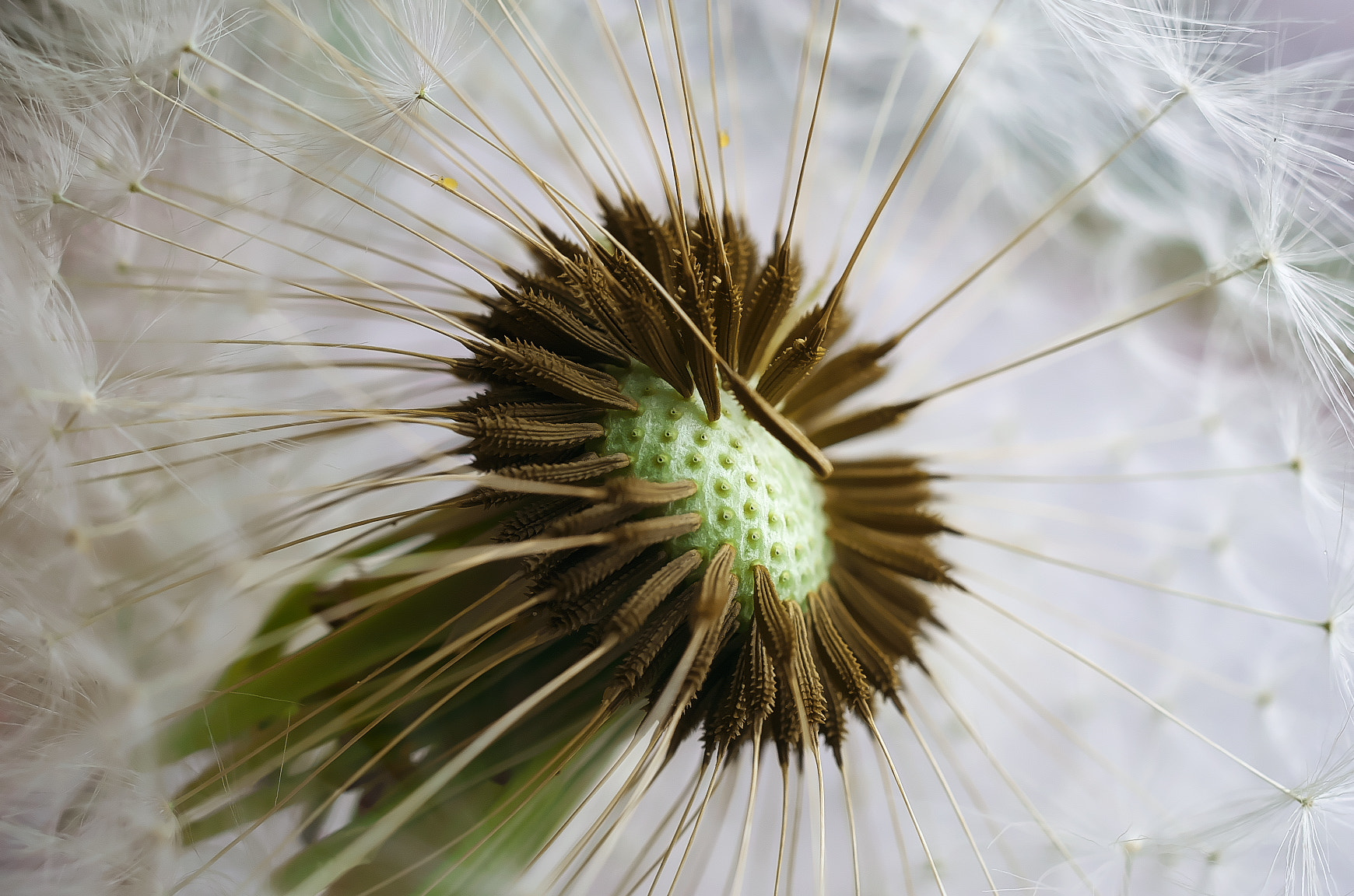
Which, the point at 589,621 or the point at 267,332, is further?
the point at 267,332

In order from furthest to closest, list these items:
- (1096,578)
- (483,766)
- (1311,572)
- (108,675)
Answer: (1096,578) → (1311,572) → (483,766) → (108,675)

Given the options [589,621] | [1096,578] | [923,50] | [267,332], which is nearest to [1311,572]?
[1096,578]

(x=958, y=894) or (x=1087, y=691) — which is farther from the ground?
(x=1087, y=691)

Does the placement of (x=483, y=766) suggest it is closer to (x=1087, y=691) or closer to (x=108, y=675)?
(x=108, y=675)

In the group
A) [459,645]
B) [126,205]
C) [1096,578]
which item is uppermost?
[1096,578]
